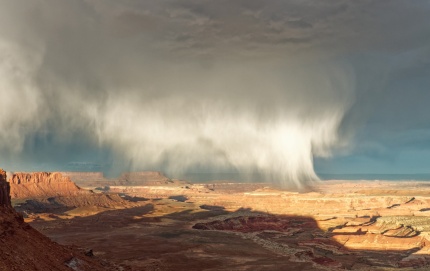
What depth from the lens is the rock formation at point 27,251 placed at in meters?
37.6

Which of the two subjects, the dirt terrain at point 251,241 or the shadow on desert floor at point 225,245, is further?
the dirt terrain at point 251,241

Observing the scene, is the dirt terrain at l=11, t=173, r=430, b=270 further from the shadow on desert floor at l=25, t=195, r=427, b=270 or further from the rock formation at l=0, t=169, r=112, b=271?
the rock formation at l=0, t=169, r=112, b=271

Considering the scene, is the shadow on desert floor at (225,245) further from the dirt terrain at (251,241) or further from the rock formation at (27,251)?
the rock formation at (27,251)

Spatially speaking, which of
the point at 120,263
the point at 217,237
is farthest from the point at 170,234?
the point at 120,263

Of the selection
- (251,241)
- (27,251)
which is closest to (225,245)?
(251,241)

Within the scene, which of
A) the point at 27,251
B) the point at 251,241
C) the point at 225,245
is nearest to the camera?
the point at 27,251

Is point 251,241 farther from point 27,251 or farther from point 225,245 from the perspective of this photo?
point 27,251

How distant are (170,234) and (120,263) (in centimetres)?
4144

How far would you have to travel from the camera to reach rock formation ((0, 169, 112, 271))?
1479 inches

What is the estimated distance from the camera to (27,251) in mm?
41344

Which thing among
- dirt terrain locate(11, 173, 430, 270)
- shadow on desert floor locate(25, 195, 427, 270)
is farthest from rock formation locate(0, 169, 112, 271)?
shadow on desert floor locate(25, 195, 427, 270)

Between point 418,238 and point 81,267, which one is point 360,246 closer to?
point 418,238

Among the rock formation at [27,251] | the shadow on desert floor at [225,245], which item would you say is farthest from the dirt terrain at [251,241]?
the rock formation at [27,251]

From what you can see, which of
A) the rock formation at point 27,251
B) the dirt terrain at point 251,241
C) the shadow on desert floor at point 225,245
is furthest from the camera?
the dirt terrain at point 251,241
